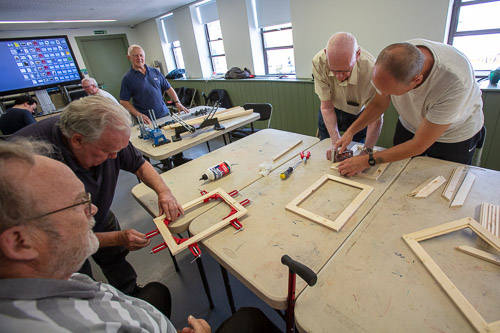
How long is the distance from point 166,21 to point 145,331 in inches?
291

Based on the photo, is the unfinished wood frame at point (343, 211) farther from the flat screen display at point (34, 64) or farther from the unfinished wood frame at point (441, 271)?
the flat screen display at point (34, 64)

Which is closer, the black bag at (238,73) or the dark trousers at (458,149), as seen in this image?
the dark trousers at (458,149)

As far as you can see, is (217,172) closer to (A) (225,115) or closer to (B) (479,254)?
(B) (479,254)

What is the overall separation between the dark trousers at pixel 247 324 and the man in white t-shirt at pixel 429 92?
843 millimetres

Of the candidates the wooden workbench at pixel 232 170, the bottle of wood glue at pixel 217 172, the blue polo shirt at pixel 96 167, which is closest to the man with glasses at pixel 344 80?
the wooden workbench at pixel 232 170

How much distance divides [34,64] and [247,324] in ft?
19.8

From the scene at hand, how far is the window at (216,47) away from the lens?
17.5 feet

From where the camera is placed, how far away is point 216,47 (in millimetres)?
5562

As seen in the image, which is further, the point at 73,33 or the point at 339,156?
the point at 73,33

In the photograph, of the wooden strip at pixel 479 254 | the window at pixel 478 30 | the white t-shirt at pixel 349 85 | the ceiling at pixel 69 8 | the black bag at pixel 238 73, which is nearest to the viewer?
the wooden strip at pixel 479 254

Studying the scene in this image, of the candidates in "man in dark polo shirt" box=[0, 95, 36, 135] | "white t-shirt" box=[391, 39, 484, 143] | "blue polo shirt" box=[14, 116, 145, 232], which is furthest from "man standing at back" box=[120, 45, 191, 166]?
"white t-shirt" box=[391, 39, 484, 143]

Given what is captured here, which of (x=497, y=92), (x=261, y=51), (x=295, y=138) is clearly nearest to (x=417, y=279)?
(x=295, y=138)

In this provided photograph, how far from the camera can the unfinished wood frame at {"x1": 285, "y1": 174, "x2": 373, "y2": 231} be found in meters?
0.98

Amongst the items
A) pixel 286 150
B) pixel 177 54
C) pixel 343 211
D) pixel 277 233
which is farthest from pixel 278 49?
pixel 277 233
